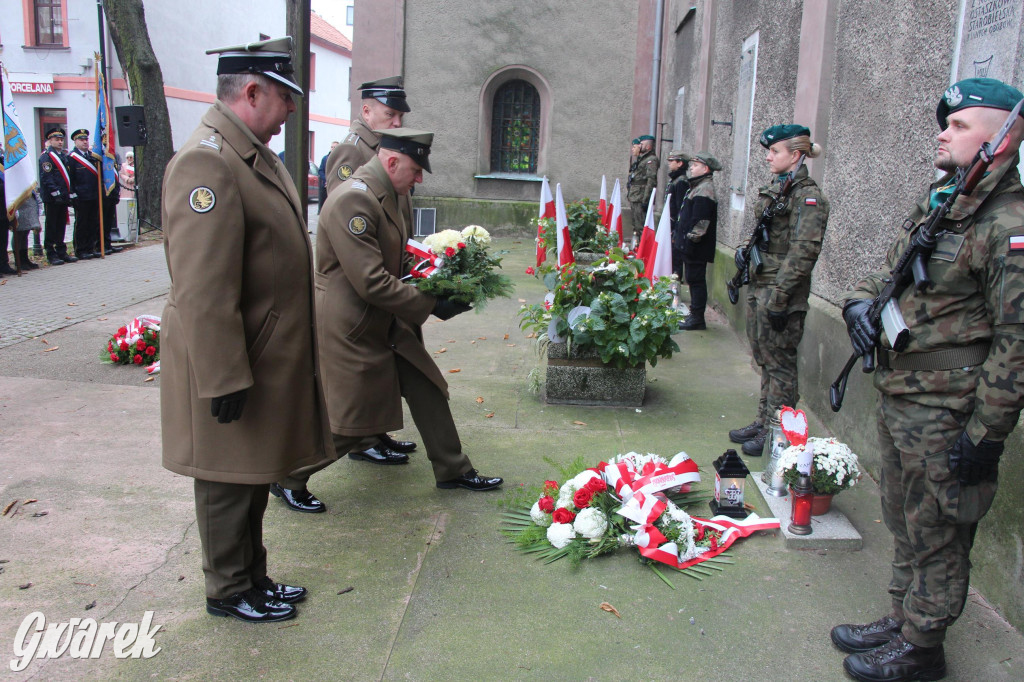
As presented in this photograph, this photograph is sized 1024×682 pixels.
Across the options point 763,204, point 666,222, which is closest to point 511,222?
point 666,222

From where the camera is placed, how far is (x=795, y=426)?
3.95m

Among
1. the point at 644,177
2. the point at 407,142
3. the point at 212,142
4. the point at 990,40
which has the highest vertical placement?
the point at 990,40

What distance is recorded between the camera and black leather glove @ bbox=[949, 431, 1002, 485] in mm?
2398

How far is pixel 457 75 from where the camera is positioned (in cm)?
1611

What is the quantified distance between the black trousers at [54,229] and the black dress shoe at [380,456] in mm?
10060

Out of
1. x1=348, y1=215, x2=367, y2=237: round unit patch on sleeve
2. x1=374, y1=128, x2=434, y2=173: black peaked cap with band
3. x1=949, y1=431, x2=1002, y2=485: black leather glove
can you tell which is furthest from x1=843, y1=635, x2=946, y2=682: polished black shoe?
x1=374, y1=128, x2=434, y2=173: black peaked cap with band

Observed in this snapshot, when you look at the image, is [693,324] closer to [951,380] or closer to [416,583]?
[416,583]

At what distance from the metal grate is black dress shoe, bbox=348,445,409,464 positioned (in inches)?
510

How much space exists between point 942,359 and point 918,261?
1.06 feet

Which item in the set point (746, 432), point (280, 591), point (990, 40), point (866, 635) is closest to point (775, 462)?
point (746, 432)

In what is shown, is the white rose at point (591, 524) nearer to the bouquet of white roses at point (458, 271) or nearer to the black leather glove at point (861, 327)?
the bouquet of white roses at point (458, 271)

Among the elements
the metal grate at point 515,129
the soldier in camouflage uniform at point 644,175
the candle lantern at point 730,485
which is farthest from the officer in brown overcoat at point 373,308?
the metal grate at point 515,129

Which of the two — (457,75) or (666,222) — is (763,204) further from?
(457,75)

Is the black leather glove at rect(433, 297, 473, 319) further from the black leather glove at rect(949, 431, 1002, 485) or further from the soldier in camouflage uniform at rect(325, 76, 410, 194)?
the black leather glove at rect(949, 431, 1002, 485)
